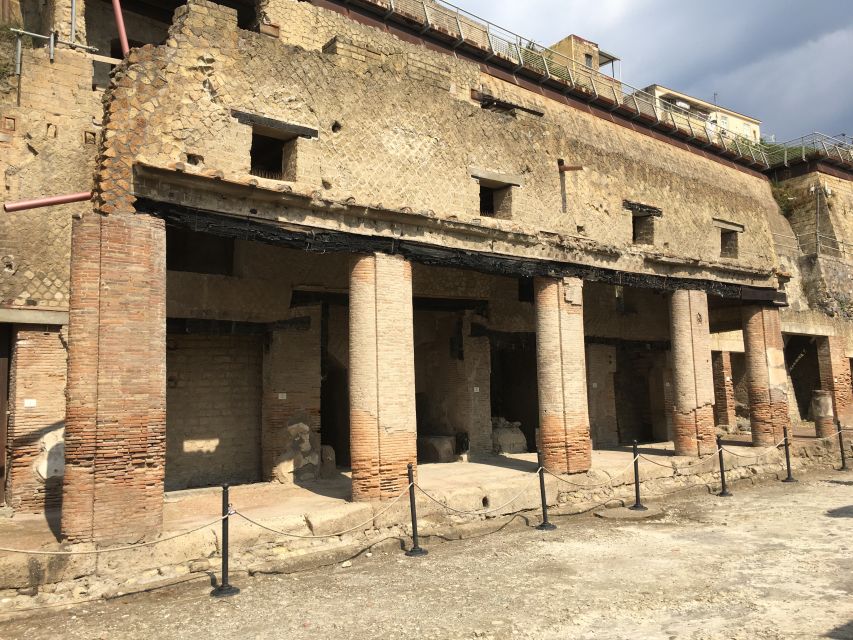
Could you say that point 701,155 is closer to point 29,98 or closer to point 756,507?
point 756,507

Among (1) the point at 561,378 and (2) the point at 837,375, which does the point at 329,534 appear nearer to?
(1) the point at 561,378

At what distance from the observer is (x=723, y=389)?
22.2 m

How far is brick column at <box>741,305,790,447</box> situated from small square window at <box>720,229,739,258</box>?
145cm

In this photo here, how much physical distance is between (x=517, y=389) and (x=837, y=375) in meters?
12.2

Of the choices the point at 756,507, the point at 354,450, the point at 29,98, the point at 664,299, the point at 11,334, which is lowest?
the point at 756,507

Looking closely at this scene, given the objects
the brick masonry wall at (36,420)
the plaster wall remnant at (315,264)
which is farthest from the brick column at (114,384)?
the brick masonry wall at (36,420)

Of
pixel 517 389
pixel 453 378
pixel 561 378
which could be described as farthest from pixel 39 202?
pixel 517 389

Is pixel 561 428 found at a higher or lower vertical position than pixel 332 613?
higher

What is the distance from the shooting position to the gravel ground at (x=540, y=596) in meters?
5.87


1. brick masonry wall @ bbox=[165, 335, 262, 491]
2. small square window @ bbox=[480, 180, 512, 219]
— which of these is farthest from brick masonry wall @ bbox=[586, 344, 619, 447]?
brick masonry wall @ bbox=[165, 335, 262, 491]

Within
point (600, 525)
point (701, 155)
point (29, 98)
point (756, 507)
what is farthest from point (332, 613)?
point (701, 155)

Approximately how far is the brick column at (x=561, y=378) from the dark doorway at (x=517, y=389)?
445 centimetres

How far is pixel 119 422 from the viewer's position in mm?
7637

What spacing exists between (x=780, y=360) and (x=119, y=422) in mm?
15704
